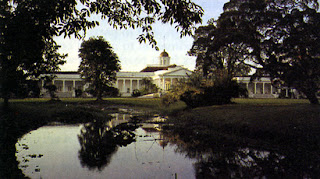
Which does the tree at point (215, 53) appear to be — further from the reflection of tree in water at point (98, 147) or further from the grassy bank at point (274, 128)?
the reflection of tree in water at point (98, 147)

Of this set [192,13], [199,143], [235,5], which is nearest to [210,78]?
[235,5]

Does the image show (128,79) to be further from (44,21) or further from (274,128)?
(44,21)

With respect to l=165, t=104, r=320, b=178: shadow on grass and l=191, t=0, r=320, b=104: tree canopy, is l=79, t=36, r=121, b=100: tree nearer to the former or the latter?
l=191, t=0, r=320, b=104: tree canopy

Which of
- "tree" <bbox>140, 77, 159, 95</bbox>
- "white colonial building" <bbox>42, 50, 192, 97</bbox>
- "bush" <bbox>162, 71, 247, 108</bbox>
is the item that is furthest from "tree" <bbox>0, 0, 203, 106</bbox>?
"white colonial building" <bbox>42, 50, 192, 97</bbox>

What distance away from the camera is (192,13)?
295 inches

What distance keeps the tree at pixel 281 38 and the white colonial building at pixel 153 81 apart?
167 feet

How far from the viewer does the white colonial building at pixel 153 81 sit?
8069 cm

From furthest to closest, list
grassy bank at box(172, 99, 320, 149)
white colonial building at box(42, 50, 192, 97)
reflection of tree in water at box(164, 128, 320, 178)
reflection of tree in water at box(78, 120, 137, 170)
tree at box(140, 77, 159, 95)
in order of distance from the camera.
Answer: white colonial building at box(42, 50, 192, 97) → tree at box(140, 77, 159, 95) → grassy bank at box(172, 99, 320, 149) → reflection of tree in water at box(78, 120, 137, 170) → reflection of tree in water at box(164, 128, 320, 178)

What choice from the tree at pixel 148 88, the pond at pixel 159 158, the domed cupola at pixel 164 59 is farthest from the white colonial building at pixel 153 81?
the pond at pixel 159 158

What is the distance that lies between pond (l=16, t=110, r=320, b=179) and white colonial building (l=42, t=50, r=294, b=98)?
65.4 metres

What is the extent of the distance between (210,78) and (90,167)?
17.1 meters

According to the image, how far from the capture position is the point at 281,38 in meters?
21.4

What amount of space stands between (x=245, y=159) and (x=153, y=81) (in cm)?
8356

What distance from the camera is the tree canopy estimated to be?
19438 mm
